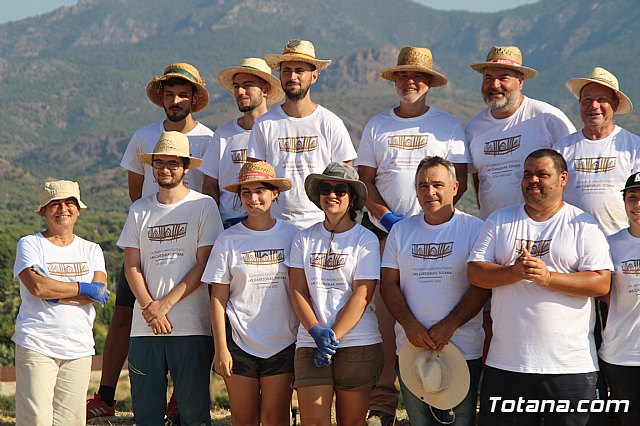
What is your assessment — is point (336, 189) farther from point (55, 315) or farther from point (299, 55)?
point (55, 315)

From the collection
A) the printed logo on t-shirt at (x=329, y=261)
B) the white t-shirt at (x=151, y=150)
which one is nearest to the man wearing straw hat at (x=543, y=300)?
the printed logo on t-shirt at (x=329, y=261)

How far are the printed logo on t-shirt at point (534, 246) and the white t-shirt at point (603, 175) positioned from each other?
2.62 feet

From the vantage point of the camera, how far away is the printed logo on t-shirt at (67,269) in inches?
260

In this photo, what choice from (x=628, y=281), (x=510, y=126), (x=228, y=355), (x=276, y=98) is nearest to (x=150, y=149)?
(x=276, y=98)

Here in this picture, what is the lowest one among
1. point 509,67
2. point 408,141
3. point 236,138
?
point 408,141

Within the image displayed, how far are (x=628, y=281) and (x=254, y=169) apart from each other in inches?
103

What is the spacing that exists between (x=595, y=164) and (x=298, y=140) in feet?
7.33

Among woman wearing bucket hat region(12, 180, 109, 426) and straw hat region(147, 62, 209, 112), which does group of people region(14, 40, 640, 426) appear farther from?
straw hat region(147, 62, 209, 112)

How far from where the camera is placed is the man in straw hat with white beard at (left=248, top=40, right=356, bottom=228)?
7.06m

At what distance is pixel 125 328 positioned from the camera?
308 inches

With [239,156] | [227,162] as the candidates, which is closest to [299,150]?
[239,156]

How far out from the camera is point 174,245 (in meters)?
6.70

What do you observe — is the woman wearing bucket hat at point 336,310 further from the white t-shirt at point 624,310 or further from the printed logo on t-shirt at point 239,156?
the white t-shirt at point 624,310

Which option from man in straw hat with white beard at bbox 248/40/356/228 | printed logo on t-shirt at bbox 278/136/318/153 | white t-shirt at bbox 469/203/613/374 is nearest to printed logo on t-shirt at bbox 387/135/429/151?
man in straw hat with white beard at bbox 248/40/356/228
